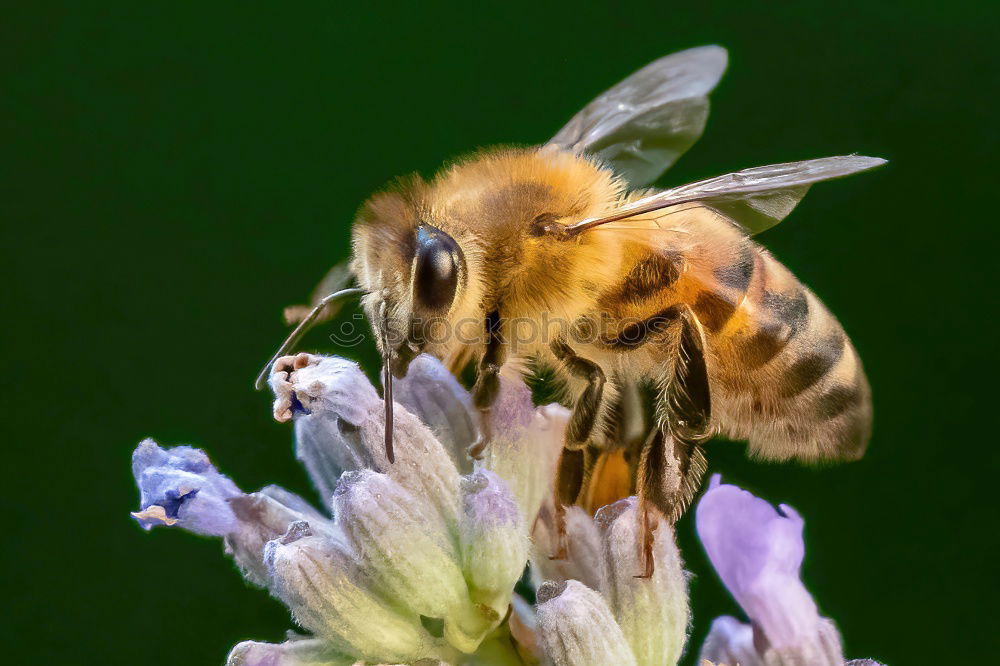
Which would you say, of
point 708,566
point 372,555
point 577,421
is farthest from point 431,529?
point 708,566

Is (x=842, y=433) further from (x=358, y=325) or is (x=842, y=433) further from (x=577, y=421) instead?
(x=358, y=325)

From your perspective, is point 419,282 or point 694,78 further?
point 694,78

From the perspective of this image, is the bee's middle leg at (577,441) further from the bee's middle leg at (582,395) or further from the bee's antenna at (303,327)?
the bee's antenna at (303,327)

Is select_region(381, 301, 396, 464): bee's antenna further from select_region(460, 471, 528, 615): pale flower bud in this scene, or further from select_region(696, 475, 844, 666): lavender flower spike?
select_region(696, 475, 844, 666): lavender flower spike

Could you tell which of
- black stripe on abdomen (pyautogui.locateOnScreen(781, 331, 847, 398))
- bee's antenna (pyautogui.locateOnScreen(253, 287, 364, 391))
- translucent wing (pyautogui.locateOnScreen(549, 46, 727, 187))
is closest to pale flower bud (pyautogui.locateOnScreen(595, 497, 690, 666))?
black stripe on abdomen (pyautogui.locateOnScreen(781, 331, 847, 398))

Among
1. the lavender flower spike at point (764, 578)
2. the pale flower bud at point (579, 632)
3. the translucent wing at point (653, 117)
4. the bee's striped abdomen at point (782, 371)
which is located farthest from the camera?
the translucent wing at point (653, 117)

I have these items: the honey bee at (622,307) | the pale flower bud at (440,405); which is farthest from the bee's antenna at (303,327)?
the pale flower bud at (440,405)

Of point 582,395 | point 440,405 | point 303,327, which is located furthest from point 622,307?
point 303,327
